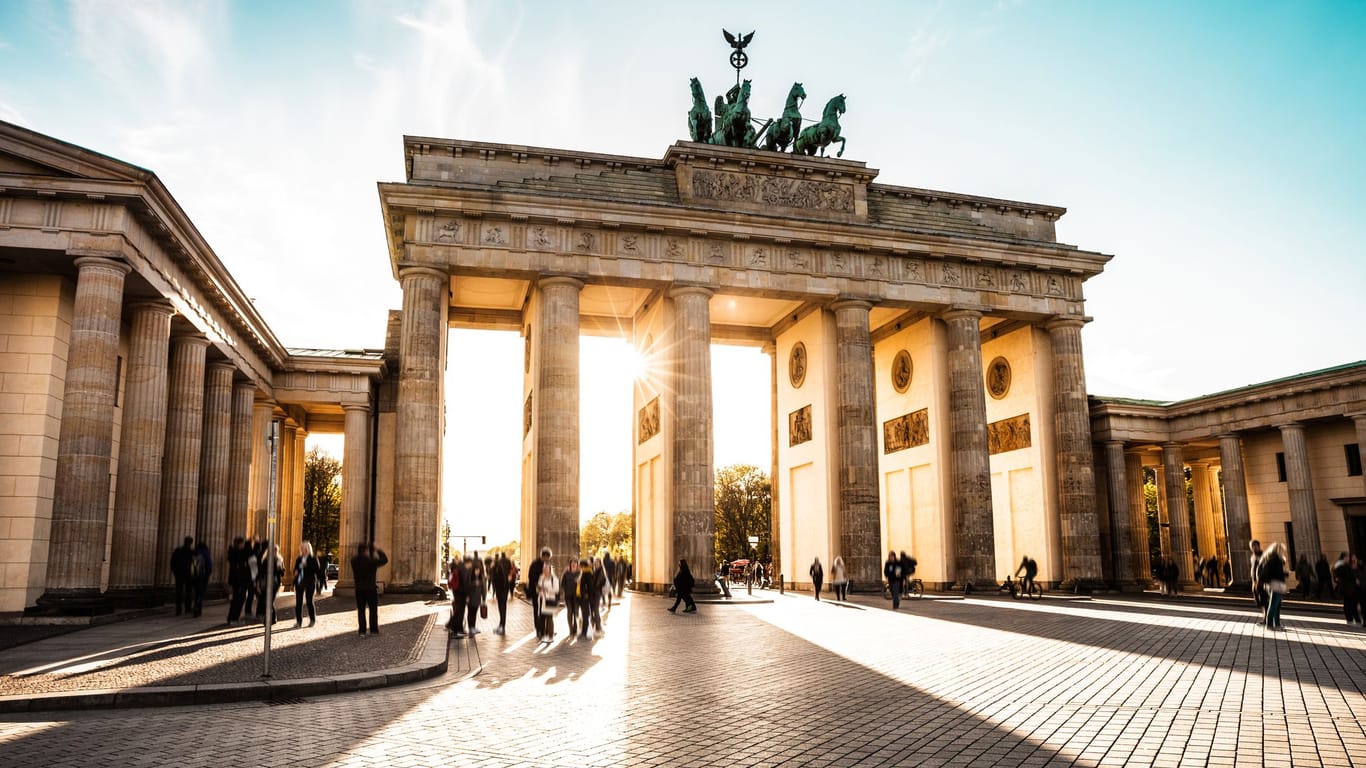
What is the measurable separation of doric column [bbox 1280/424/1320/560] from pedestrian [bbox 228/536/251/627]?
3675 centimetres

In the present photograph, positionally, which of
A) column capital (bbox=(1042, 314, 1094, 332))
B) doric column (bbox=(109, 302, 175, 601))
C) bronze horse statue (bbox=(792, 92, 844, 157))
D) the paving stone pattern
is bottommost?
the paving stone pattern

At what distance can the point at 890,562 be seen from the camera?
91.2 ft

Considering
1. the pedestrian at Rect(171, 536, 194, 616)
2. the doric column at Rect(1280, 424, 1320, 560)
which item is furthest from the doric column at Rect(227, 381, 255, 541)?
the doric column at Rect(1280, 424, 1320, 560)

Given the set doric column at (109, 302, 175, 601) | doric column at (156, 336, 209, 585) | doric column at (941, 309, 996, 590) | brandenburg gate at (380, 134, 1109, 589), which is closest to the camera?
doric column at (109, 302, 175, 601)

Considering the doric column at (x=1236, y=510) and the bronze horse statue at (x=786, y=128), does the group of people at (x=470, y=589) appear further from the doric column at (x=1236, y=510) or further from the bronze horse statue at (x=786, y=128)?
the doric column at (x=1236, y=510)

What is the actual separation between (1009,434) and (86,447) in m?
35.2

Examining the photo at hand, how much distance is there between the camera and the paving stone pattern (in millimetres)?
7371

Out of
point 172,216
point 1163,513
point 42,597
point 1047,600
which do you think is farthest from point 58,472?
point 1163,513

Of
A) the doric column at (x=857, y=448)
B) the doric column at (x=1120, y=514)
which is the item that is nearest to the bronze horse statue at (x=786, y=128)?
the doric column at (x=857, y=448)

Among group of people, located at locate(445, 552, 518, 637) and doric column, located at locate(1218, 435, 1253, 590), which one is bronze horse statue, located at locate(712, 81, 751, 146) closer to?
group of people, located at locate(445, 552, 518, 637)

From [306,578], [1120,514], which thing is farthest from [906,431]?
[306,578]

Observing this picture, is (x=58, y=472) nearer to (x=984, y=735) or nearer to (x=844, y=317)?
(x=984, y=735)

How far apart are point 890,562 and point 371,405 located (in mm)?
21862

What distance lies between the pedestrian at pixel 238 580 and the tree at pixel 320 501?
5440 cm
